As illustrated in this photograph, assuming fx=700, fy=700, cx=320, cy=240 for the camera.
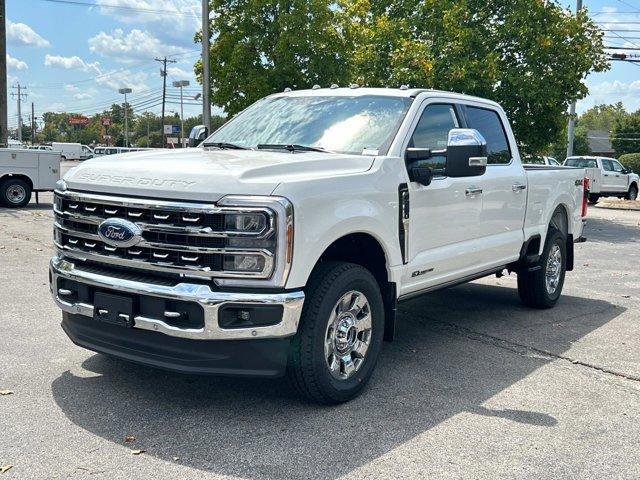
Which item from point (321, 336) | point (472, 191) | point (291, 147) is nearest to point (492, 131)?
point (472, 191)

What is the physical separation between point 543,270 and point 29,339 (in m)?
5.03

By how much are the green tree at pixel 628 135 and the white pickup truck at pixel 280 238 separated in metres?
65.1

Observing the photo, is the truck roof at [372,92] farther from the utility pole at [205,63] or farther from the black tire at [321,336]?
the utility pole at [205,63]

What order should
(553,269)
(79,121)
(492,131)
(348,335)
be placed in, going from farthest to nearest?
(79,121) → (553,269) → (492,131) → (348,335)

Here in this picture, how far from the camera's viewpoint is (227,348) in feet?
13.0

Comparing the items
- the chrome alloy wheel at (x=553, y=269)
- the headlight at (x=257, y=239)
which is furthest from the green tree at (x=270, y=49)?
the headlight at (x=257, y=239)

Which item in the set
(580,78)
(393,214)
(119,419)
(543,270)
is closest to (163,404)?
(119,419)

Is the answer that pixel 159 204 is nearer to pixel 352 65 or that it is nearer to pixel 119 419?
pixel 119 419

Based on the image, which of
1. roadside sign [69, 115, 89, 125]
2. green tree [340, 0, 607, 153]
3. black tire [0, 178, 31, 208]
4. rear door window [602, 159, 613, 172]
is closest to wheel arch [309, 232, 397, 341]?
green tree [340, 0, 607, 153]

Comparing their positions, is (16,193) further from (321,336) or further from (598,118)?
(598,118)

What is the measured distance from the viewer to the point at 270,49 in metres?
19.7

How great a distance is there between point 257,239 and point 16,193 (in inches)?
647

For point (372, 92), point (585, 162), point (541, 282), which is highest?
point (372, 92)

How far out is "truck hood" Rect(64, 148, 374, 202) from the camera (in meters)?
3.93
